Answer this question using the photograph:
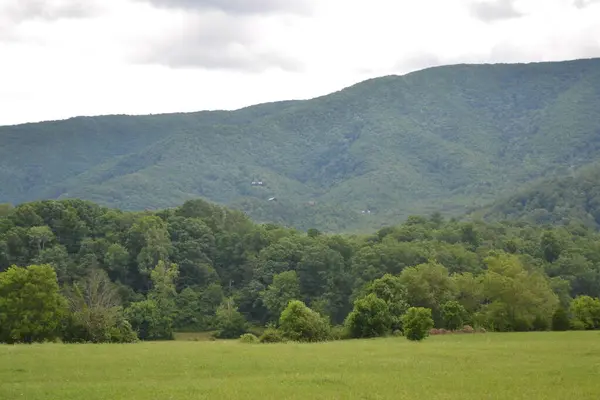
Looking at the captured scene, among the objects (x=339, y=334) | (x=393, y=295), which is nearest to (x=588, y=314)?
(x=393, y=295)

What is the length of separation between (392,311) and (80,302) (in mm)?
34528

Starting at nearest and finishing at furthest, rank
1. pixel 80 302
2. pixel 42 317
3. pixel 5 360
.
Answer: pixel 5 360 → pixel 42 317 → pixel 80 302

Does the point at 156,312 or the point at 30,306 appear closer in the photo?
the point at 30,306

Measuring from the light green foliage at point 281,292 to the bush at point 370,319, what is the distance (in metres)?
38.7

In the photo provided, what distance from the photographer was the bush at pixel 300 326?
74250 mm

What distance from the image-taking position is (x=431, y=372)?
42719 mm

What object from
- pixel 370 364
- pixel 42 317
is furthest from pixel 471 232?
pixel 370 364

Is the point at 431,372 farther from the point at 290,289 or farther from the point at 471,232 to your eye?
the point at 471,232

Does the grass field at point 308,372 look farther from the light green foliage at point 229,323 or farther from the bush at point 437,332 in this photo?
the light green foliage at point 229,323

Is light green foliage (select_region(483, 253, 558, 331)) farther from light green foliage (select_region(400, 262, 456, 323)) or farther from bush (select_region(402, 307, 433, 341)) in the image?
bush (select_region(402, 307, 433, 341))

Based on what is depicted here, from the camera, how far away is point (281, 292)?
120500 mm

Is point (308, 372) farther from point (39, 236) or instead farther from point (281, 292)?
point (39, 236)

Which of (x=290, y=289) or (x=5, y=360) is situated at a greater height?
(x=5, y=360)

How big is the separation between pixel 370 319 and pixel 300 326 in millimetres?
7954
